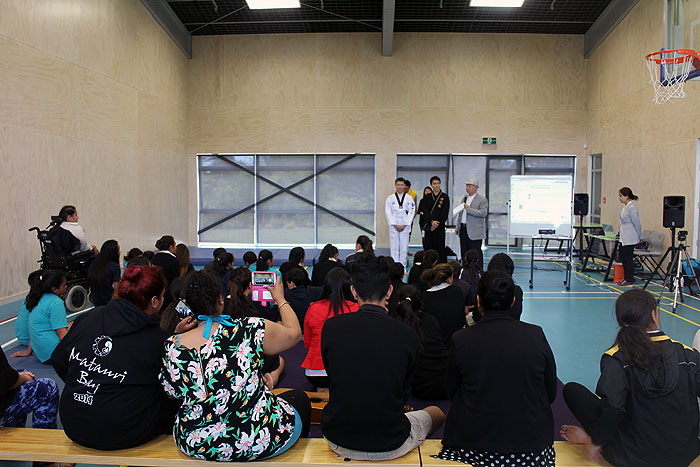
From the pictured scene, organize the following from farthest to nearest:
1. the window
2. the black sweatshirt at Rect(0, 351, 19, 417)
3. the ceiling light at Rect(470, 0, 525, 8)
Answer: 1. the window
2. the ceiling light at Rect(470, 0, 525, 8)
3. the black sweatshirt at Rect(0, 351, 19, 417)

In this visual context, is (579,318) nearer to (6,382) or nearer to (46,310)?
(46,310)

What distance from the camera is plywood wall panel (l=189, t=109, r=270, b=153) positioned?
13227mm

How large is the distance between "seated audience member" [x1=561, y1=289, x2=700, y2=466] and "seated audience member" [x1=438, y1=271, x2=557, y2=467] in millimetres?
227

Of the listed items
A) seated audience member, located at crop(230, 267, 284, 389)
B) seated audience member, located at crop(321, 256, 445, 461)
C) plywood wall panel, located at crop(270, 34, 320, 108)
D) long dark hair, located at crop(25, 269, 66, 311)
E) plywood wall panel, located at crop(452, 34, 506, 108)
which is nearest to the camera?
seated audience member, located at crop(321, 256, 445, 461)

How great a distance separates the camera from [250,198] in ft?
44.4

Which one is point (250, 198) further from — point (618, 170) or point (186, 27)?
point (618, 170)

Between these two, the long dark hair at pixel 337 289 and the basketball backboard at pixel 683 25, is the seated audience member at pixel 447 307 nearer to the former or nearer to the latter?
the long dark hair at pixel 337 289

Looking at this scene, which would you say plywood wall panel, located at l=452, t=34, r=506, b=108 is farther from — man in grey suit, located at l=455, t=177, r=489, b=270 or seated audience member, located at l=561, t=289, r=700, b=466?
seated audience member, located at l=561, t=289, r=700, b=466

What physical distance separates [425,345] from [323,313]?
0.71 m

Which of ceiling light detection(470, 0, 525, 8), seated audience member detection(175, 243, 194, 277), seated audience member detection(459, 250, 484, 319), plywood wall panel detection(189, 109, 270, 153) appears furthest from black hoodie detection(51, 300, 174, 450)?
plywood wall panel detection(189, 109, 270, 153)

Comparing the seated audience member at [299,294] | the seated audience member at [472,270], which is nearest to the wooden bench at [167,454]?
the seated audience member at [299,294]

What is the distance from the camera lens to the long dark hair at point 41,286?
4.38 meters

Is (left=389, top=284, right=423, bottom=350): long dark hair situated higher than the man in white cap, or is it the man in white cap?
the man in white cap

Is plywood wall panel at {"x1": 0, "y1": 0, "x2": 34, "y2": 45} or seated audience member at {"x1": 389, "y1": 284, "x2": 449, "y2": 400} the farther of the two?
plywood wall panel at {"x1": 0, "y1": 0, "x2": 34, "y2": 45}
